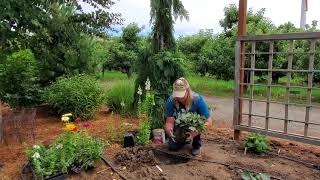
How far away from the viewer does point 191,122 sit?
4496mm

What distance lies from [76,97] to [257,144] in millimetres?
3523

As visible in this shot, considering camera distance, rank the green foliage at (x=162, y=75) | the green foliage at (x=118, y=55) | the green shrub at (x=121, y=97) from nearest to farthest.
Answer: the green foliage at (x=162, y=75)
the green shrub at (x=121, y=97)
the green foliage at (x=118, y=55)

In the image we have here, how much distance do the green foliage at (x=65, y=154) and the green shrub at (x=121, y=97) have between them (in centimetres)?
259

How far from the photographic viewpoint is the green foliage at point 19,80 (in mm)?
7398

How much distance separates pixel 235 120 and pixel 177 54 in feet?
4.54

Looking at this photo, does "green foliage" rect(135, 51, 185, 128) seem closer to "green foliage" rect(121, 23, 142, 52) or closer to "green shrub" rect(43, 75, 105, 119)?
"green shrub" rect(43, 75, 105, 119)

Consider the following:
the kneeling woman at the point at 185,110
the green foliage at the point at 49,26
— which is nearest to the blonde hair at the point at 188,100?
the kneeling woman at the point at 185,110

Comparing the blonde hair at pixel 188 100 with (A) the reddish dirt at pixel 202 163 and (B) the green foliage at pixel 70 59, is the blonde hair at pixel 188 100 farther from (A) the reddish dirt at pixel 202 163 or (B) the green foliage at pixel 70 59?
(B) the green foliage at pixel 70 59

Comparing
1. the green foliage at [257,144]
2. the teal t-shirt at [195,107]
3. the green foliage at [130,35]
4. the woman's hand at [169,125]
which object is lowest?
the green foliage at [257,144]

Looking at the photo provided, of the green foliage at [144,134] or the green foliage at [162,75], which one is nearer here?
the green foliage at [144,134]

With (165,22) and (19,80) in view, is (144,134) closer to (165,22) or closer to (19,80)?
(165,22)

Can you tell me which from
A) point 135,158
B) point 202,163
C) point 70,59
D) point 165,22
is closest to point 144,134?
point 135,158

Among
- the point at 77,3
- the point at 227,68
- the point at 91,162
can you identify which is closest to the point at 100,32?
the point at 77,3

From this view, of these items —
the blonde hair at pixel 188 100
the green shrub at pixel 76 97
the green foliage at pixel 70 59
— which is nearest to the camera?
the blonde hair at pixel 188 100
